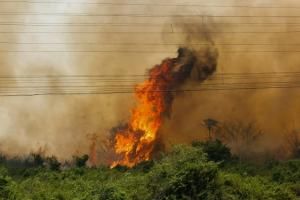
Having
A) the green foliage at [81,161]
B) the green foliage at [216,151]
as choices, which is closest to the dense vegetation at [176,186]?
the green foliage at [216,151]

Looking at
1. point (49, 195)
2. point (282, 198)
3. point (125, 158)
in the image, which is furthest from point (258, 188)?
point (125, 158)

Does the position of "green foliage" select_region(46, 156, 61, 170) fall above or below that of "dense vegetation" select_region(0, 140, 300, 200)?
below

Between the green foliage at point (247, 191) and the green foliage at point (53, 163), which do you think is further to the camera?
the green foliage at point (53, 163)

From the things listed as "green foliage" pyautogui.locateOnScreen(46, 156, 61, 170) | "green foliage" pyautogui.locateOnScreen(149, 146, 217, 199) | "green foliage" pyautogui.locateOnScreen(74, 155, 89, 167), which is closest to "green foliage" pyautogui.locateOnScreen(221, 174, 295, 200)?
"green foliage" pyautogui.locateOnScreen(149, 146, 217, 199)

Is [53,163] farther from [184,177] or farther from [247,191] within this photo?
[184,177]

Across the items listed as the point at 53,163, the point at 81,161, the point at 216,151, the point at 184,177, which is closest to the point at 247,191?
the point at 184,177

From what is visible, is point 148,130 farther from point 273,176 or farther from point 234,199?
point 234,199

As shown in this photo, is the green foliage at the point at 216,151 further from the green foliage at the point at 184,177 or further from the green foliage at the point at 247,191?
the green foliage at the point at 184,177

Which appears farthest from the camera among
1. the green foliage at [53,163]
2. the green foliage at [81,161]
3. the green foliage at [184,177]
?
the green foliage at [81,161]

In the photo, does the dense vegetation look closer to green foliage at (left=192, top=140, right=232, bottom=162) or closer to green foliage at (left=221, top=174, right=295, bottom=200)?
green foliage at (left=221, top=174, right=295, bottom=200)

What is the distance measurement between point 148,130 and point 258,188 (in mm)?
55825

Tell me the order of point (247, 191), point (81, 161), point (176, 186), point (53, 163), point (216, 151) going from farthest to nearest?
point (81, 161) → point (53, 163) → point (216, 151) → point (247, 191) → point (176, 186)

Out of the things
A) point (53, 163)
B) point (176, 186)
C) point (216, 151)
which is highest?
point (176, 186)

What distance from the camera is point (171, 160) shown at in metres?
40.5
